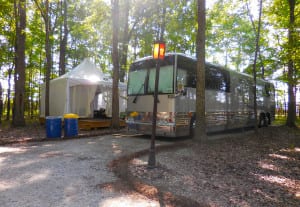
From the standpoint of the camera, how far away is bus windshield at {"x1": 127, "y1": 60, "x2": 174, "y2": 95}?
8.56 meters

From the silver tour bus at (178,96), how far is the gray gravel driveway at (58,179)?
2.43 metres

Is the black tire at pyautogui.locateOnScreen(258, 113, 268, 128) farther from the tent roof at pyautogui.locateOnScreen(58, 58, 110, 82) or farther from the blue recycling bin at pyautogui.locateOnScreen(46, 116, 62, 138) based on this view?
the blue recycling bin at pyautogui.locateOnScreen(46, 116, 62, 138)

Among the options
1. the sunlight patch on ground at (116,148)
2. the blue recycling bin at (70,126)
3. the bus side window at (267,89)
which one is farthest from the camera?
the bus side window at (267,89)

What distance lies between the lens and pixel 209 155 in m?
6.79

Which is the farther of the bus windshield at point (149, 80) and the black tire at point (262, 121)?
the black tire at point (262, 121)

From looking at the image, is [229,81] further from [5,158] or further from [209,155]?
[5,158]

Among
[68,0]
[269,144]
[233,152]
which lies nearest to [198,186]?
[233,152]

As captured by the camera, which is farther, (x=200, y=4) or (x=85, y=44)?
(x=85, y=44)

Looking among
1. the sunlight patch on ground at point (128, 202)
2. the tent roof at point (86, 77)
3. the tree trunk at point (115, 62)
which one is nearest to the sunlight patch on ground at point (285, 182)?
the sunlight patch on ground at point (128, 202)

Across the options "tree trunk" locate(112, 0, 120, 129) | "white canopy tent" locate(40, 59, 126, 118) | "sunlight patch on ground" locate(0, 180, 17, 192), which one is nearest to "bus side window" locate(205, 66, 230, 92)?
"tree trunk" locate(112, 0, 120, 129)

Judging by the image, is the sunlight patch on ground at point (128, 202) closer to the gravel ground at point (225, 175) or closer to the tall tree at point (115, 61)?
the gravel ground at point (225, 175)

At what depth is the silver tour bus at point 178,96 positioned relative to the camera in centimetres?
855

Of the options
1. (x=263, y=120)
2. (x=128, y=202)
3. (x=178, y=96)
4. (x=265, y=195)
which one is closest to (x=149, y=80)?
(x=178, y=96)

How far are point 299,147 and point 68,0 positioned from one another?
1907cm
